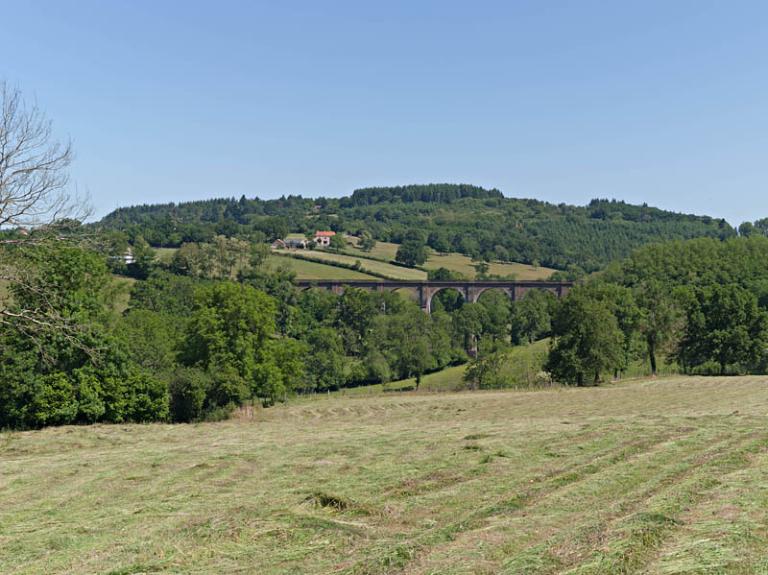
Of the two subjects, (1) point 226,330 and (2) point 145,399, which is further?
(1) point 226,330

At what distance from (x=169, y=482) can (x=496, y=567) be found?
11.8 m

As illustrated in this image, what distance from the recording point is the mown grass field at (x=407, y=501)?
12000mm

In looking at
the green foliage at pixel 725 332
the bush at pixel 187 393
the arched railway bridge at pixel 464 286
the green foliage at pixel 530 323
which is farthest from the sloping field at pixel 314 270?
the bush at pixel 187 393

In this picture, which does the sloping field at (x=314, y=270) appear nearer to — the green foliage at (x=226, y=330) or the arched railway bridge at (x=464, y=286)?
Answer: the arched railway bridge at (x=464, y=286)

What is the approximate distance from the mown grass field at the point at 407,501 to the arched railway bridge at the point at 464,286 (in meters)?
120

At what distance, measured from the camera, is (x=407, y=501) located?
54.5 feet

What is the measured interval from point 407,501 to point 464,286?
468ft

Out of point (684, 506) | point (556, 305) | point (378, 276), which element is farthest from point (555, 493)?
point (378, 276)

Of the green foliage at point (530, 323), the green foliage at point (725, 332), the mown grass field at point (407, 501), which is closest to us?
the mown grass field at point (407, 501)

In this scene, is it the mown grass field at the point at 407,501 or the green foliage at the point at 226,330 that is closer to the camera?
the mown grass field at the point at 407,501

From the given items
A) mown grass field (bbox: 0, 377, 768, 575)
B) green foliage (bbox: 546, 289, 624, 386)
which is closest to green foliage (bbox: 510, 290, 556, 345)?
green foliage (bbox: 546, 289, 624, 386)

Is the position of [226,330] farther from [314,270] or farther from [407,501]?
[314,270]

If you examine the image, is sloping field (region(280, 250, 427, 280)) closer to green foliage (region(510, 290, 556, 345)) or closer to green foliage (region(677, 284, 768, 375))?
green foliage (region(510, 290, 556, 345))

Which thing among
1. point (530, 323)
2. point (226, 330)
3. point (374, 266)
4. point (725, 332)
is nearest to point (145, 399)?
point (226, 330)
